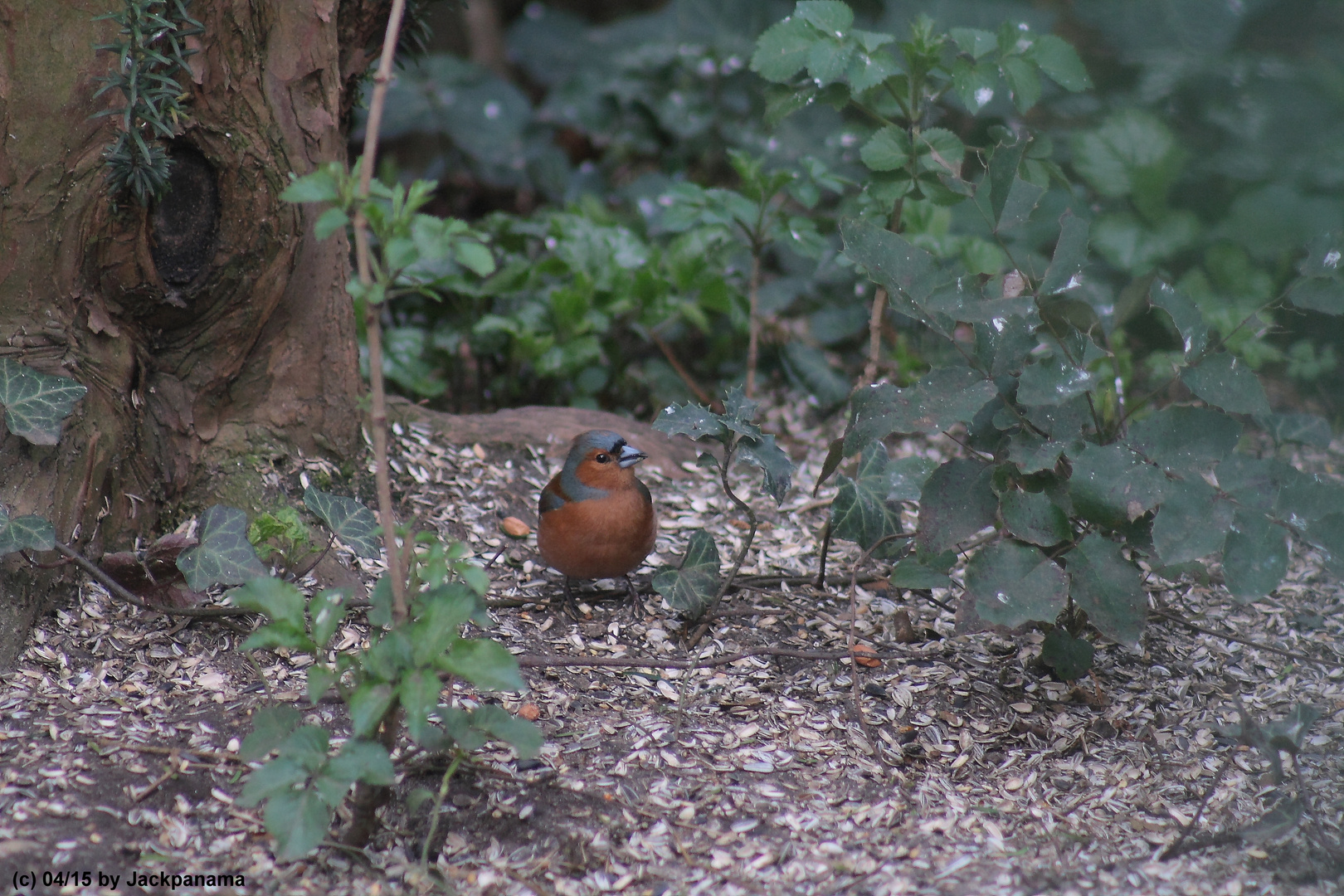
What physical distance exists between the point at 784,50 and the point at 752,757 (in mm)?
2116

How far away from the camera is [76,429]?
3.02 m

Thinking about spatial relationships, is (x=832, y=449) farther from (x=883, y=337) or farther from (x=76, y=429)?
(x=883, y=337)

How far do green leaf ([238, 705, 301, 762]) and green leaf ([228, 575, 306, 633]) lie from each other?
0.69 feet

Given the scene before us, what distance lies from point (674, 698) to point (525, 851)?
785 millimetres

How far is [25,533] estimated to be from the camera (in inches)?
108

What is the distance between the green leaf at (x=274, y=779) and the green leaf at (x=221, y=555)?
877 mm

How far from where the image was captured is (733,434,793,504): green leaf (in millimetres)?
3043

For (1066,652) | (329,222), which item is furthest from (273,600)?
(1066,652)

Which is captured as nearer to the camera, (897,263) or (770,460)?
(897,263)

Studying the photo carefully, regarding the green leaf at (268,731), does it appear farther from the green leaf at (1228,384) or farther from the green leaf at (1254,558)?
the green leaf at (1228,384)

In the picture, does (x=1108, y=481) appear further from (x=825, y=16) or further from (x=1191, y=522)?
(x=825, y=16)

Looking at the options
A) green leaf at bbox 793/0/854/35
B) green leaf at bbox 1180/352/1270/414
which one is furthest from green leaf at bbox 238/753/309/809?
green leaf at bbox 793/0/854/35

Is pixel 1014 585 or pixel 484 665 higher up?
pixel 484 665

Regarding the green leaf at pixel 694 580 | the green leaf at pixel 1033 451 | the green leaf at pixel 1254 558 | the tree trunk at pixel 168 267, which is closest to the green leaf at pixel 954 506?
the green leaf at pixel 1033 451
